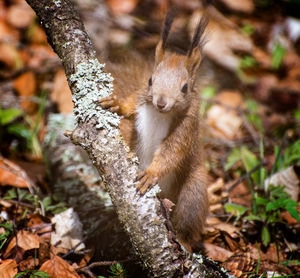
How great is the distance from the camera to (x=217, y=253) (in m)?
2.54

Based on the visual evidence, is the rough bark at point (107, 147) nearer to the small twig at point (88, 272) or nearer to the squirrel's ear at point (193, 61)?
the small twig at point (88, 272)

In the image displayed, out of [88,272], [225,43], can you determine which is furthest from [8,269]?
[225,43]

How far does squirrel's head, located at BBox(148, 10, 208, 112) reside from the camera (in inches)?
84.7

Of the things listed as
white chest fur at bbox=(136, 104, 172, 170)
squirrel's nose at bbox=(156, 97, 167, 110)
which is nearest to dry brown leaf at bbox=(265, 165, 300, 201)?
white chest fur at bbox=(136, 104, 172, 170)

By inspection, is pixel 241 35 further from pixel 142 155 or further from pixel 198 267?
pixel 198 267

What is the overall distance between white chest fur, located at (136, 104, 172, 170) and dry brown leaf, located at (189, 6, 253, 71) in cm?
302

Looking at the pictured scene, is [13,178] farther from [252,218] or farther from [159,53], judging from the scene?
[252,218]

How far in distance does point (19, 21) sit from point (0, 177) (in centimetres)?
339

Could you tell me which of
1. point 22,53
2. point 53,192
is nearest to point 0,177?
point 53,192

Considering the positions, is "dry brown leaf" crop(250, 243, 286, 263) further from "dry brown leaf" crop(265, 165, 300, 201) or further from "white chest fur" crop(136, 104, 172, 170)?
"white chest fur" crop(136, 104, 172, 170)

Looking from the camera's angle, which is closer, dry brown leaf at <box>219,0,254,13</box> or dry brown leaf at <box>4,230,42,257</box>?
dry brown leaf at <box>4,230,42,257</box>

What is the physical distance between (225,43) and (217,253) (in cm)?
372

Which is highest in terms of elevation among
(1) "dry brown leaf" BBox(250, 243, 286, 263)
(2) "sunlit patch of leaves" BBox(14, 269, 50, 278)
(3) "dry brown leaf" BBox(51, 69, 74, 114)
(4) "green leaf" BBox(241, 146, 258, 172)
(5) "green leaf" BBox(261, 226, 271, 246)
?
(3) "dry brown leaf" BBox(51, 69, 74, 114)

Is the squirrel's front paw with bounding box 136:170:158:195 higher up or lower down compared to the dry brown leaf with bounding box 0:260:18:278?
higher up
